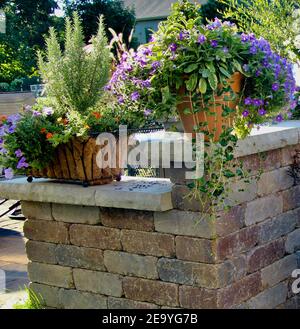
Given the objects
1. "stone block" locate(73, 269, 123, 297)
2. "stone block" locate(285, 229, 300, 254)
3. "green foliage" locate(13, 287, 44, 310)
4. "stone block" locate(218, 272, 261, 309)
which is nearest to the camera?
"stone block" locate(218, 272, 261, 309)

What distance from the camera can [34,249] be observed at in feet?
13.5

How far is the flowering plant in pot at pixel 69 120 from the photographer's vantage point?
3.67 meters

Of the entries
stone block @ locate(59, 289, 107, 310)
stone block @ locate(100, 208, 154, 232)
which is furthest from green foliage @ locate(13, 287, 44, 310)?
stone block @ locate(100, 208, 154, 232)

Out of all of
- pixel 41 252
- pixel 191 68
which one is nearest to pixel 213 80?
pixel 191 68

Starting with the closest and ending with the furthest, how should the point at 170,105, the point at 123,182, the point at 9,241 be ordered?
the point at 170,105 → the point at 123,182 → the point at 9,241

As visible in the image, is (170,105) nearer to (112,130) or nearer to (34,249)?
(112,130)

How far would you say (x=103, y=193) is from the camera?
3631 millimetres

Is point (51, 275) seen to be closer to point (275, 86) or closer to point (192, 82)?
point (192, 82)

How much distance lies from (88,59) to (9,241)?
11.2ft

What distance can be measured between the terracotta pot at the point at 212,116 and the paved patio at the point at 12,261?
6.43ft

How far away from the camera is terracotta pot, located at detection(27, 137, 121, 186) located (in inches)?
146

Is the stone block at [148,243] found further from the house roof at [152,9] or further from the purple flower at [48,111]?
the house roof at [152,9]

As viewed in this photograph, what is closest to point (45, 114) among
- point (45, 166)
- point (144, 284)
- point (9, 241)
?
point (45, 166)

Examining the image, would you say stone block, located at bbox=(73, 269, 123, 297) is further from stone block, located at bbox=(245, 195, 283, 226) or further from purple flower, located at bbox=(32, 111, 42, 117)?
purple flower, located at bbox=(32, 111, 42, 117)
